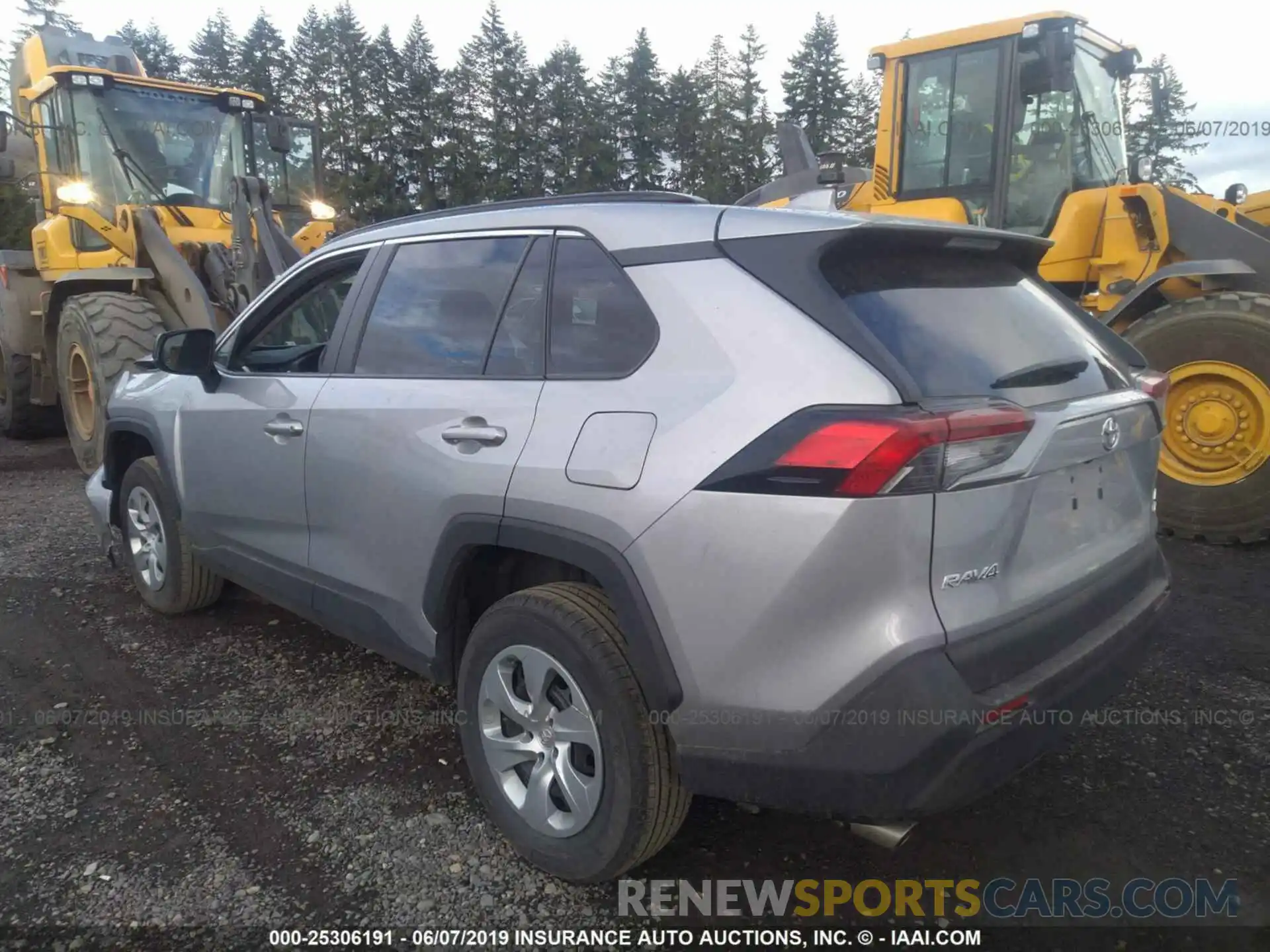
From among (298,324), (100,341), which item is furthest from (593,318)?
(100,341)

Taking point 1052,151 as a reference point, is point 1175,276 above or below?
below

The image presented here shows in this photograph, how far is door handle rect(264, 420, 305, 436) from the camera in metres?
3.28

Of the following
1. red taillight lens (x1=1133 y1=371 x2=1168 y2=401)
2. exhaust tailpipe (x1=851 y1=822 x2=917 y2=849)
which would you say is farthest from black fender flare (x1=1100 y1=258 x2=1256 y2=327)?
exhaust tailpipe (x1=851 y1=822 x2=917 y2=849)

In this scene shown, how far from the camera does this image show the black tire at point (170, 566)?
4305 millimetres

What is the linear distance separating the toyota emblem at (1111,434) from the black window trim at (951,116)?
4.61 metres

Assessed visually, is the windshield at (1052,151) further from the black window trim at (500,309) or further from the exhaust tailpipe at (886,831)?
the exhaust tailpipe at (886,831)

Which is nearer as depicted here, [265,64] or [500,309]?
[500,309]

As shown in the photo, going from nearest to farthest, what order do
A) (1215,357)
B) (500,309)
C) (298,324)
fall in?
(500,309), (298,324), (1215,357)

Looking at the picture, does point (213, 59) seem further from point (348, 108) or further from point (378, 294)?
point (378, 294)

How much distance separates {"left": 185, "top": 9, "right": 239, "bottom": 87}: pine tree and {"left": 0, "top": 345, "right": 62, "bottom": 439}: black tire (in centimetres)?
4022

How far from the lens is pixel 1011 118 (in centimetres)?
625

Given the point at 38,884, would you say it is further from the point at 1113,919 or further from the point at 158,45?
the point at 158,45

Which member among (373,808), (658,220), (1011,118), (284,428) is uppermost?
(1011,118)

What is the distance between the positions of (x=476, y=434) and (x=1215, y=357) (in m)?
4.59
